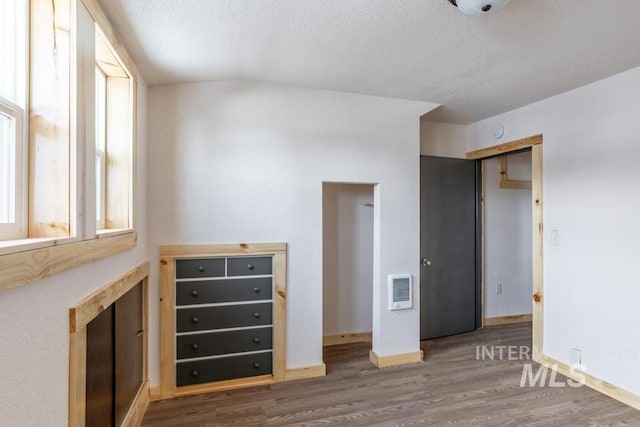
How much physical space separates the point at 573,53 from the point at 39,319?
314 cm

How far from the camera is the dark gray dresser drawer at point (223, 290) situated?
2.38 m

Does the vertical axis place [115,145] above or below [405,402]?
above

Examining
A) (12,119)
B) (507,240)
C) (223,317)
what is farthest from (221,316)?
(507,240)

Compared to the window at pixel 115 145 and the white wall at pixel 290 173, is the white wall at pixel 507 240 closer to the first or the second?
the white wall at pixel 290 173

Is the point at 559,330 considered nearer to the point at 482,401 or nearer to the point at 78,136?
the point at 482,401

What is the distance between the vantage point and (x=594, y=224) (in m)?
2.47

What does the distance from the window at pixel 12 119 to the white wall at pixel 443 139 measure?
346 centimetres

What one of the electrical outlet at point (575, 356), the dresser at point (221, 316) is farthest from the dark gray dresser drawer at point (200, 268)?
the electrical outlet at point (575, 356)

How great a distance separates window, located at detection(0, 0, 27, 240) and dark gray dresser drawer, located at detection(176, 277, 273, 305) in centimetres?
139

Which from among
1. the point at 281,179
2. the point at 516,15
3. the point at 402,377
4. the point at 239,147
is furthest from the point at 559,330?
the point at 239,147

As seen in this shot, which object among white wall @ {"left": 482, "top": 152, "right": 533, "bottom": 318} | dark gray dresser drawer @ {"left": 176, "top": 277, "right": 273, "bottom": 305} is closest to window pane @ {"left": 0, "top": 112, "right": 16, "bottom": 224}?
dark gray dresser drawer @ {"left": 176, "top": 277, "right": 273, "bottom": 305}

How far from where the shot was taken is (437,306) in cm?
346

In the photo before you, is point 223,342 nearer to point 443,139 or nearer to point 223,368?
point 223,368

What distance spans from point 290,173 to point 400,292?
1.50 metres
